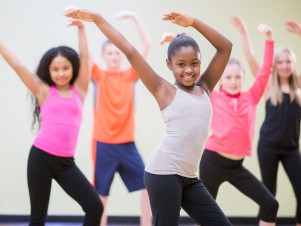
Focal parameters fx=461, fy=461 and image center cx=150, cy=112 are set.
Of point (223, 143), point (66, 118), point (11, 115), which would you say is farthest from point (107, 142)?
point (11, 115)

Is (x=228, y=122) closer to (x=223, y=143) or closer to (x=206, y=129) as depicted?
(x=223, y=143)

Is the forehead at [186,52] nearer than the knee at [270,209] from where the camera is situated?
Yes

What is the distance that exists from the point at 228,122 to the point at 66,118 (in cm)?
119

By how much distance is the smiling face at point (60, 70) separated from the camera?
331 centimetres

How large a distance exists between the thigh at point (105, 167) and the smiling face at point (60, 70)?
0.80 meters

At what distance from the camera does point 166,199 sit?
233 cm

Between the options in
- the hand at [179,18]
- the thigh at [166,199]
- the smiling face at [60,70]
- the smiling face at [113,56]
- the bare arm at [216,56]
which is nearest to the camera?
the thigh at [166,199]

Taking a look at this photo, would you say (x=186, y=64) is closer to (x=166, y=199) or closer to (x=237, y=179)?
(x=166, y=199)

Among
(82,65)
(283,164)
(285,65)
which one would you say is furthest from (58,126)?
(285,65)

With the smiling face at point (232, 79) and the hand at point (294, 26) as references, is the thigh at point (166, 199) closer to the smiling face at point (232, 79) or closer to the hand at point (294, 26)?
the smiling face at point (232, 79)

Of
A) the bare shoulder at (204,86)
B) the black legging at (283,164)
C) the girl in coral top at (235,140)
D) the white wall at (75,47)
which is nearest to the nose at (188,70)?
the bare shoulder at (204,86)

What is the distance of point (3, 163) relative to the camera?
189 inches

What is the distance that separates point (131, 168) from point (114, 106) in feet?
1.82

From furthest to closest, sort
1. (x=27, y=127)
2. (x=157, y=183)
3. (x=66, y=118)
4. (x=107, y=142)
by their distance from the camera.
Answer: (x=27, y=127)
(x=107, y=142)
(x=66, y=118)
(x=157, y=183)
